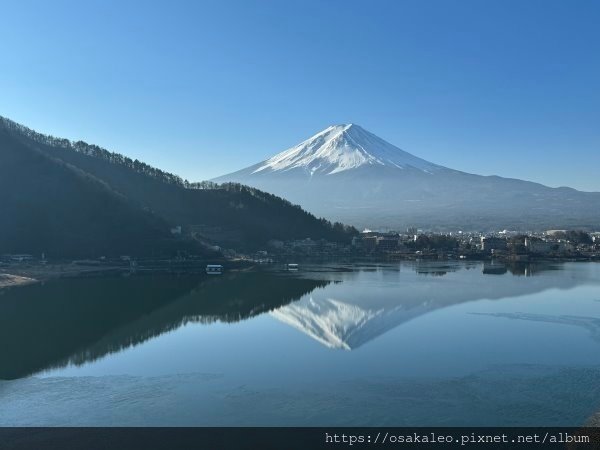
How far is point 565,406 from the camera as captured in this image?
414 centimetres

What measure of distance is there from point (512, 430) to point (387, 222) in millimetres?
38538

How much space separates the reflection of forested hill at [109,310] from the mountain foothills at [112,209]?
304 cm

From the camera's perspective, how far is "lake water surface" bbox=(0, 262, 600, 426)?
13.3ft

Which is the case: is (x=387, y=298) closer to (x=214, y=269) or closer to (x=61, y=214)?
(x=214, y=269)

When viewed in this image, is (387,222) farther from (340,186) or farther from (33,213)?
(33,213)

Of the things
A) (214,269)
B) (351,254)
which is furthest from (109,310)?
(351,254)

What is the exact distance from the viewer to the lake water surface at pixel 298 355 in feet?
13.3

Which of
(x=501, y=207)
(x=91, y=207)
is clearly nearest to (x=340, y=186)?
(x=501, y=207)

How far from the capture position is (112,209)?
1609cm

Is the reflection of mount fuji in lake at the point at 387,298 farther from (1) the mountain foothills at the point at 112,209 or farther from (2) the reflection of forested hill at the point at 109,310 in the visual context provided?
(1) the mountain foothills at the point at 112,209

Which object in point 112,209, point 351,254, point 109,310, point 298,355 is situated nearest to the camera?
point 298,355

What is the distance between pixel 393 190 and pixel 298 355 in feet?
171

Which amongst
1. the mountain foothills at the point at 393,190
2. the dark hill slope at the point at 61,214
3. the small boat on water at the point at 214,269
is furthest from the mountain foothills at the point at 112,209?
the mountain foothills at the point at 393,190

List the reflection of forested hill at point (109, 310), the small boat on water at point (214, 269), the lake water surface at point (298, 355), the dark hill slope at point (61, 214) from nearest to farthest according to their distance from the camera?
the lake water surface at point (298, 355), the reflection of forested hill at point (109, 310), the small boat on water at point (214, 269), the dark hill slope at point (61, 214)
